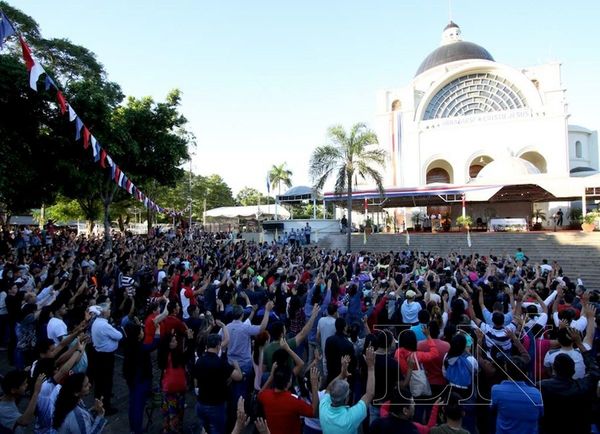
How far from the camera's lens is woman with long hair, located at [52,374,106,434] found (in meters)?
2.73

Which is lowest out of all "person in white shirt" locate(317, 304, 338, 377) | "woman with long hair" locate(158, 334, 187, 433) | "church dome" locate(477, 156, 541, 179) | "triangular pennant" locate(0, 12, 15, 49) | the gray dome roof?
"woman with long hair" locate(158, 334, 187, 433)

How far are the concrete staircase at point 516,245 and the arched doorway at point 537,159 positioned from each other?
12328 millimetres

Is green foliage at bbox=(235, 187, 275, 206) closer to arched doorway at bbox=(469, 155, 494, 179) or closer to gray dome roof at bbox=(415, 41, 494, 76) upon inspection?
gray dome roof at bbox=(415, 41, 494, 76)

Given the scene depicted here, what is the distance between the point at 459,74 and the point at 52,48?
27.4m

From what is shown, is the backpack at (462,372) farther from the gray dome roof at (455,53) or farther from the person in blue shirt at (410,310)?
the gray dome roof at (455,53)

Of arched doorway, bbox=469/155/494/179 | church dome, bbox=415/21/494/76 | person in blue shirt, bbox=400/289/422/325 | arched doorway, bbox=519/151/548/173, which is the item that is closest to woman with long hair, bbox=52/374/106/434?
person in blue shirt, bbox=400/289/422/325

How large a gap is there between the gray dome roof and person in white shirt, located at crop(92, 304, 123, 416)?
3929cm

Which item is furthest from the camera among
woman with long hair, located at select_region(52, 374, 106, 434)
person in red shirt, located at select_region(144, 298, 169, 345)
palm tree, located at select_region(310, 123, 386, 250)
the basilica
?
the basilica

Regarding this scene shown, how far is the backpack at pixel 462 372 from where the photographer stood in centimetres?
366

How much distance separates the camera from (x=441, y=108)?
105 ft

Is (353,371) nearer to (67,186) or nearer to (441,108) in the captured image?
(67,186)

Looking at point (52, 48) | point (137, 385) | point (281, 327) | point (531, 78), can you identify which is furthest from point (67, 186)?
point (531, 78)

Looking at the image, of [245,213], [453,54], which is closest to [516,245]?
[245,213]

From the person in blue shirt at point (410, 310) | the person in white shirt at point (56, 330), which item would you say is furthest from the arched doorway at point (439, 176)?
the person in white shirt at point (56, 330)
